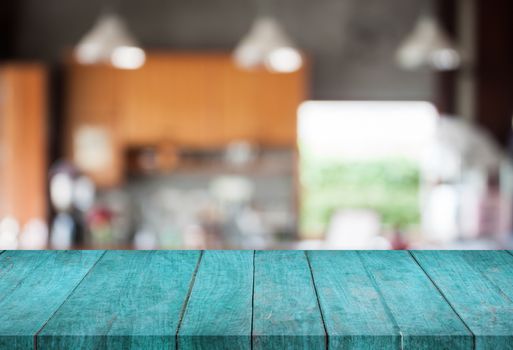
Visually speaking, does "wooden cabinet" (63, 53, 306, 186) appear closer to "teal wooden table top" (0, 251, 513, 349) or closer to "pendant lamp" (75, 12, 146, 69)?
"pendant lamp" (75, 12, 146, 69)

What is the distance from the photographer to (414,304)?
132 cm

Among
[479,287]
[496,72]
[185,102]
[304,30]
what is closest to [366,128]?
[304,30]

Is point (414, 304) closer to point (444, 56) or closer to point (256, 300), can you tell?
point (256, 300)

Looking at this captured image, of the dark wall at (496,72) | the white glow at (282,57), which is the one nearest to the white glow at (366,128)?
the dark wall at (496,72)

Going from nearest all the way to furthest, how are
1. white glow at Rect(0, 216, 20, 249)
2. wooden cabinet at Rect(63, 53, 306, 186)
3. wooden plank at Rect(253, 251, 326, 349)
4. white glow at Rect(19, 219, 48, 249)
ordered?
1. wooden plank at Rect(253, 251, 326, 349)
2. white glow at Rect(0, 216, 20, 249)
3. white glow at Rect(19, 219, 48, 249)
4. wooden cabinet at Rect(63, 53, 306, 186)

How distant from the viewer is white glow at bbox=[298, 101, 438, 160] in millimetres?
8062

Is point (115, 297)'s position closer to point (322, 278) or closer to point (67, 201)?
point (322, 278)

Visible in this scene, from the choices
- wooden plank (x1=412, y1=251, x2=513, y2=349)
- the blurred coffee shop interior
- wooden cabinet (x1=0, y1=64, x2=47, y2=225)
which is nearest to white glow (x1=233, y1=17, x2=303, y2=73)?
the blurred coffee shop interior

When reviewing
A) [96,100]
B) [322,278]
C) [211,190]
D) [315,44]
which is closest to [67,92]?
[96,100]

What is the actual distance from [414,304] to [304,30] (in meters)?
6.83

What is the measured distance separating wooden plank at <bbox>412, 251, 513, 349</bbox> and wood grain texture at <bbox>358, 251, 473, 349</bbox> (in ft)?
0.06

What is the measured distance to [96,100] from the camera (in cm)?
771

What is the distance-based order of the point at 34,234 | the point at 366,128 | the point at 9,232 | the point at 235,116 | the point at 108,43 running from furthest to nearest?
the point at 366,128
the point at 235,116
the point at 34,234
the point at 9,232
the point at 108,43

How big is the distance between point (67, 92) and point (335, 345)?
22.6ft
